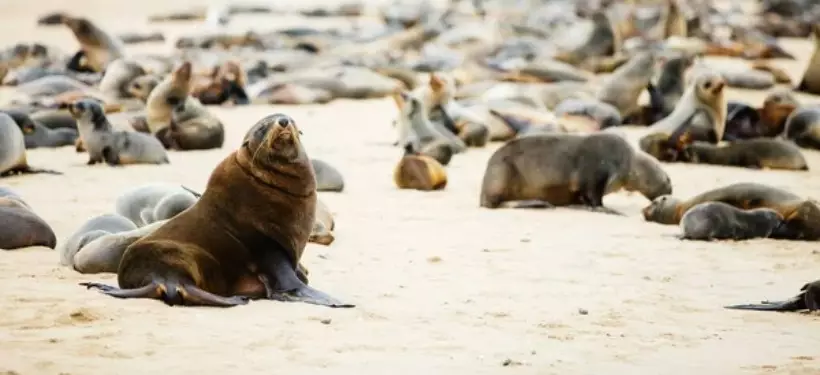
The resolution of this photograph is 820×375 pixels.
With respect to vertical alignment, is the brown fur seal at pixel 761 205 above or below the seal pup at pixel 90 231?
below

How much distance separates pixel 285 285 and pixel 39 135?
5809 mm

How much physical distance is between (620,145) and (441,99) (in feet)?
9.85

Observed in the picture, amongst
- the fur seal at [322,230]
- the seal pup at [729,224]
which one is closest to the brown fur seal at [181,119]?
the fur seal at [322,230]

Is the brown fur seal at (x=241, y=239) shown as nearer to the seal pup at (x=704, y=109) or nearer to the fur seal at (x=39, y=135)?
the fur seal at (x=39, y=135)

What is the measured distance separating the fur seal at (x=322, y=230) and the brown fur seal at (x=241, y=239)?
1210mm

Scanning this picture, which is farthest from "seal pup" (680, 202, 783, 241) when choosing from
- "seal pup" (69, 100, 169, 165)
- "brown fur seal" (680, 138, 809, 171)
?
"seal pup" (69, 100, 169, 165)

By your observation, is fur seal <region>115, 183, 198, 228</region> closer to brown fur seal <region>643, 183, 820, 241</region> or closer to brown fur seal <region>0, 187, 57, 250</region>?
brown fur seal <region>0, 187, 57, 250</region>

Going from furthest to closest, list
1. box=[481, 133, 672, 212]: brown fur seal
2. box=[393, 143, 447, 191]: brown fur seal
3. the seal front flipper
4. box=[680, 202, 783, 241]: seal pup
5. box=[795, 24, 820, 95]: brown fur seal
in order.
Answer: box=[795, 24, 820, 95]: brown fur seal, box=[393, 143, 447, 191]: brown fur seal, box=[481, 133, 672, 212]: brown fur seal, box=[680, 202, 783, 241]: seal pup, the seal front flipper

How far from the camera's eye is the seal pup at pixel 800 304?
536 cm

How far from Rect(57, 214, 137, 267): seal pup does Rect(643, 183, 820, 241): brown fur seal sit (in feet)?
9.29

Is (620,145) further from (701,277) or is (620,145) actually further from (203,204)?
(203,204)

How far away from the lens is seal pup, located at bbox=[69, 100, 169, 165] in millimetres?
Answer: 9641

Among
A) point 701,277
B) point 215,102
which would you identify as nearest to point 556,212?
point 701,277

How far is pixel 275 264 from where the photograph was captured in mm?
5348
